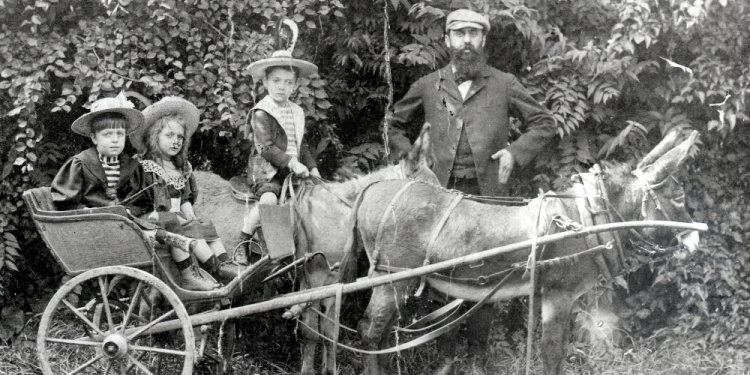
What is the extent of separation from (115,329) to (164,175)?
3.61 ft

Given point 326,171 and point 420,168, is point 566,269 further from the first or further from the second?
point 326,171

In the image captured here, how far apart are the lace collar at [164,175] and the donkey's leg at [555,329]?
2550 millimetres

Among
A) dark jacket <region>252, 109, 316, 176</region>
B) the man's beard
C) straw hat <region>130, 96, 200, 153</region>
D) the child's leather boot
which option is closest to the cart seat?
the child's leather boot

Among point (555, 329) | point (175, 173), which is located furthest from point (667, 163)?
point (175, 173)

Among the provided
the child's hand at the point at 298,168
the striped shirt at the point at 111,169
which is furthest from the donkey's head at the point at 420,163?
the striped shirt at the point at 111,169

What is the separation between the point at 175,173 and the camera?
5.57m

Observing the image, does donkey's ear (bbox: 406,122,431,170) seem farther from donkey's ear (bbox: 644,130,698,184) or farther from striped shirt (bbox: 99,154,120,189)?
striped shirt (bbox: 99,154,120,189)

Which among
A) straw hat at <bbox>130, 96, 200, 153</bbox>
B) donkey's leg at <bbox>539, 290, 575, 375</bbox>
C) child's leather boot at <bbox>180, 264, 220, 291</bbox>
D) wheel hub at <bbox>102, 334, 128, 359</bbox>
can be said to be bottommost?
donkey's leg at <bbox>539, 290, 575, 375</bbox>

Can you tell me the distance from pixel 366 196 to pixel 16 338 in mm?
3467

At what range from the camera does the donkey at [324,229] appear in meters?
5.80

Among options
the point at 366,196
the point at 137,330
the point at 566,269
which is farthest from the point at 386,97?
the point at 137,330

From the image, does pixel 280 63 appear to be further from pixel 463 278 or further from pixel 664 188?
pixel 664 188

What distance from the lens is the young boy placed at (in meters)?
5.00

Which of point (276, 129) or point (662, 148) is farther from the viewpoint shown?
point (276, 129)
